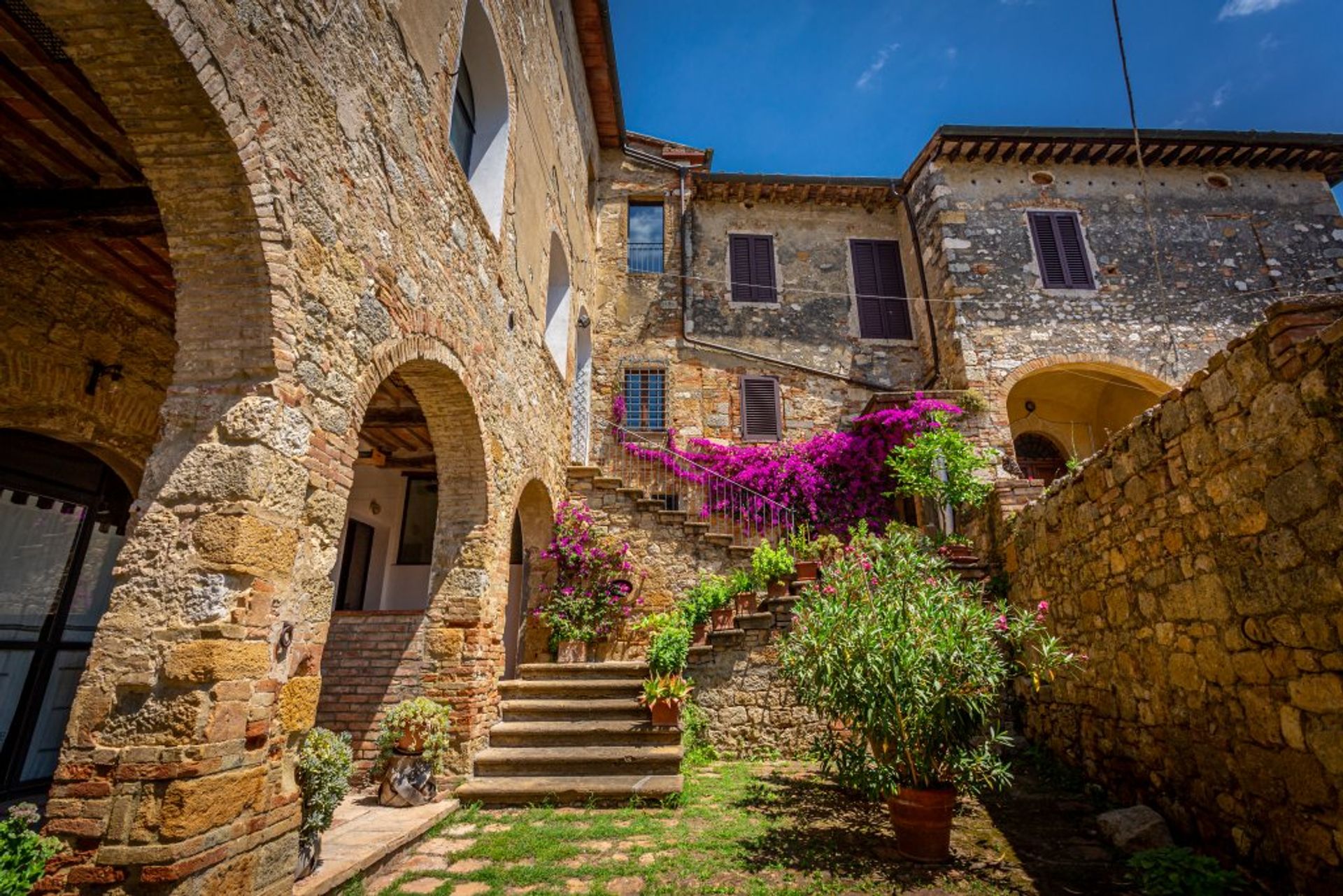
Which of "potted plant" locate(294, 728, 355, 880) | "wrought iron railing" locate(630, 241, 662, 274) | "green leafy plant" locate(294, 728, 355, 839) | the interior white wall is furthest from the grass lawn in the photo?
"wrought iron railing" locate(630, 241, 662, 274)

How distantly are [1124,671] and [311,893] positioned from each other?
507 cm

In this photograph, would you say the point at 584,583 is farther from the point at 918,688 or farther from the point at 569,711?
the point at 918,688

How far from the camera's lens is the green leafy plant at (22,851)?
2.09 m

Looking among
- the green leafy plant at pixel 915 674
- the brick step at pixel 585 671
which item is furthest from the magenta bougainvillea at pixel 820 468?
the green leafy plant at pixel 915 674

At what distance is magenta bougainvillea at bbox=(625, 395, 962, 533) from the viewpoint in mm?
9922

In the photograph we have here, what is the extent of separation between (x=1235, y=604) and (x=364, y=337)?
4981mm

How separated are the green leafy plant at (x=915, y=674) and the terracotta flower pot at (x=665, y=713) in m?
1.79

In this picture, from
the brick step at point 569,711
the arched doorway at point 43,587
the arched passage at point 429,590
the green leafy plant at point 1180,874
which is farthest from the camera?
the brick step at point 569,711

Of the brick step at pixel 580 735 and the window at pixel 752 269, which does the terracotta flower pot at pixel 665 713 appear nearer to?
the brick step at pixel 580 735

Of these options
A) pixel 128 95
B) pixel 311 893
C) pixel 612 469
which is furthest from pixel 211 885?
pixel 612 469

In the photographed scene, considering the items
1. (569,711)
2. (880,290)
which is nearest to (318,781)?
(569,711)

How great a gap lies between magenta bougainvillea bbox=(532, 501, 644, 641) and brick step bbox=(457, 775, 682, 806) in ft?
8.28

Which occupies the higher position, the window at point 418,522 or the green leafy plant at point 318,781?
the window at point 418,522

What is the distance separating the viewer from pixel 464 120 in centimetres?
623
